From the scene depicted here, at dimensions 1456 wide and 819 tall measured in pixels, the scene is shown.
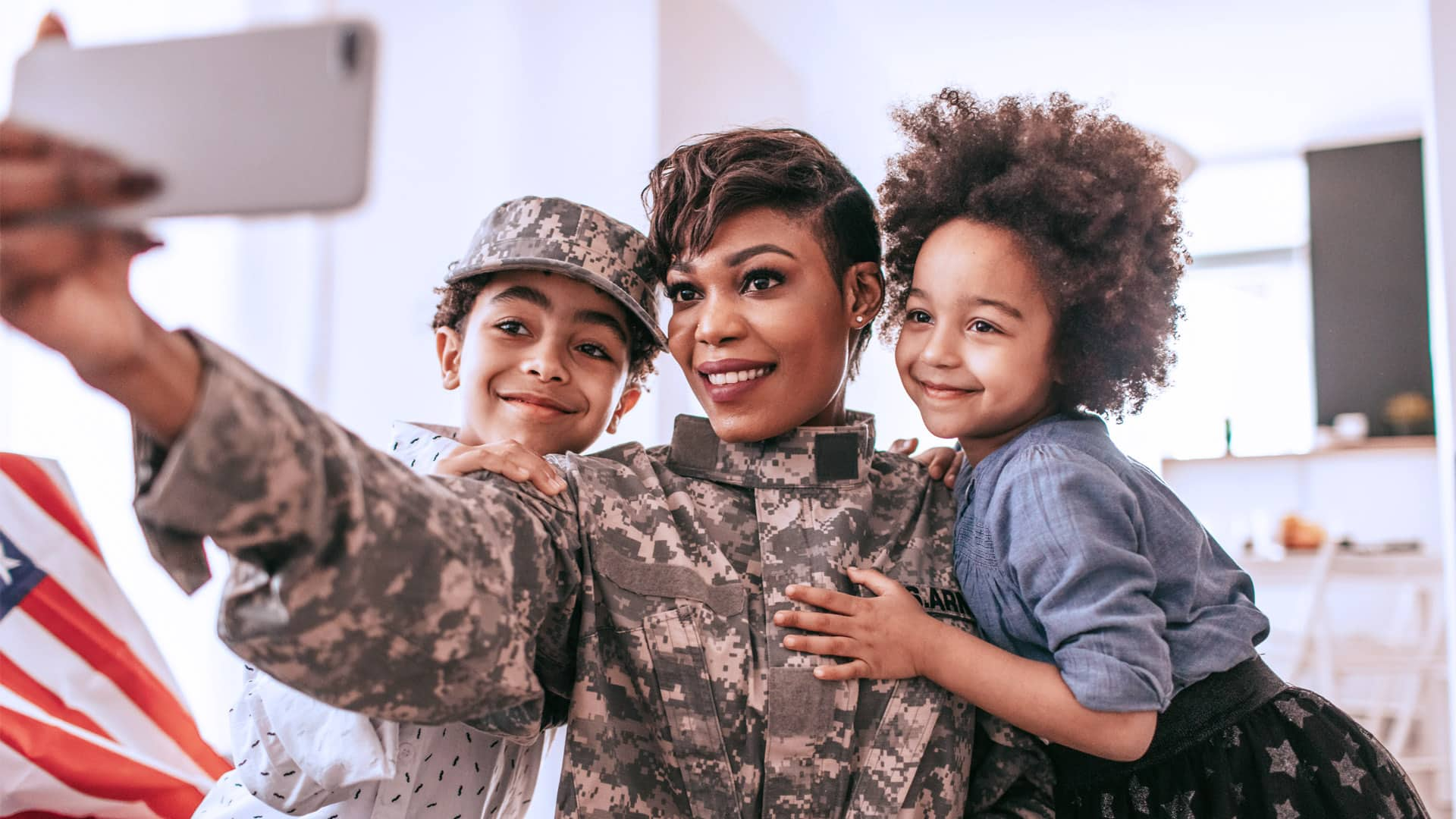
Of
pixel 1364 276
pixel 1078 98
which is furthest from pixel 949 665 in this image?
pixel 1364 276

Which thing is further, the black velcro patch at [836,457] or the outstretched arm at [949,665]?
the black velcro patch at [836,457]

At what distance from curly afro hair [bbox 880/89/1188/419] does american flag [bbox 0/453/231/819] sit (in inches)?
38.5

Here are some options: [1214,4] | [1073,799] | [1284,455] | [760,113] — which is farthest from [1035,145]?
[1284,455]

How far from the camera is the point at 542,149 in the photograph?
9.33ft

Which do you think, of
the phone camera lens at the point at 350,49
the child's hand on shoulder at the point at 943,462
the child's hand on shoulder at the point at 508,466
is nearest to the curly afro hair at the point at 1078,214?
the child's hand on shoulder at the point at 943,462

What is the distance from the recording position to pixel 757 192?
1.09 meters

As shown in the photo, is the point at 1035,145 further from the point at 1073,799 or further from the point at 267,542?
the point at 267,542

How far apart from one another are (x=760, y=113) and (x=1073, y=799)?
2.69 meters

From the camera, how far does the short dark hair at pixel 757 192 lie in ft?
3.57

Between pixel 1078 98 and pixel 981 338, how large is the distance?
4.17 metres

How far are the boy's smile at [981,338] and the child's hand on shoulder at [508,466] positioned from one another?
1.17 ft

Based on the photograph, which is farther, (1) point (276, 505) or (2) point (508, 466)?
(2) point (508, 466)

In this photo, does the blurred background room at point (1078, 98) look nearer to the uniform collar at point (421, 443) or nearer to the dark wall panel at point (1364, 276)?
the dark wall panel at point (1364, 276)

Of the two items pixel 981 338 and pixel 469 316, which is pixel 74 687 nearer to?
pixel 469 316
